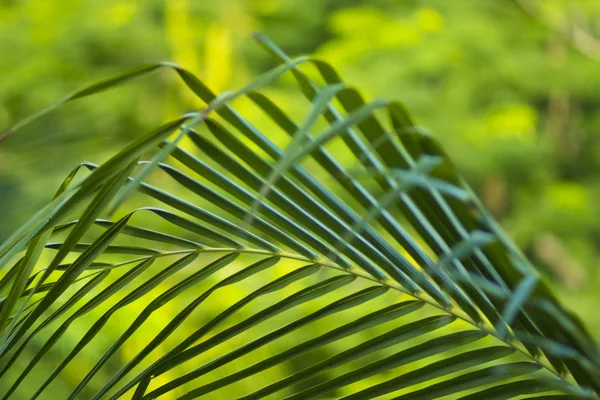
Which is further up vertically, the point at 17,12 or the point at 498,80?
the point at 17,12

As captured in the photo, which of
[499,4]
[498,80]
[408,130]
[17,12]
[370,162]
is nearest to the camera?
[408,130]

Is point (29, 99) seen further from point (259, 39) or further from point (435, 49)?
point (259, 39)

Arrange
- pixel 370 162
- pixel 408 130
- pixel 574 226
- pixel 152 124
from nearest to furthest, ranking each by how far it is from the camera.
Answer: pixel 408 130 < pixel 370 162 < pixel 152 124 < pixel 574 226

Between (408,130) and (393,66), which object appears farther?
(393,66)

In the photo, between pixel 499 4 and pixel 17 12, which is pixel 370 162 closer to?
pixel 17 12

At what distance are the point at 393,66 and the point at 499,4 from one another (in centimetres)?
104

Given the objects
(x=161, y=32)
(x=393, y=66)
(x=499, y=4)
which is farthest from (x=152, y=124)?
(x=499, y=4)

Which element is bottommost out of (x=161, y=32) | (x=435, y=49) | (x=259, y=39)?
(x=259, y=39)

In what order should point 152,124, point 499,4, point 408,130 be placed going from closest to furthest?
point 408,130
point 152,124
point 499,4

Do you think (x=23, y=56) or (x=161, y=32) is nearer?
(x=23, y=56)

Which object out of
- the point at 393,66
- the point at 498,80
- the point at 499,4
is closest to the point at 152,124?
the point at 393,66

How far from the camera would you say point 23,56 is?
262cm

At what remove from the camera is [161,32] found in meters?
3.06

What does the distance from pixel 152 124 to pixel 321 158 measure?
2056 millimetres
